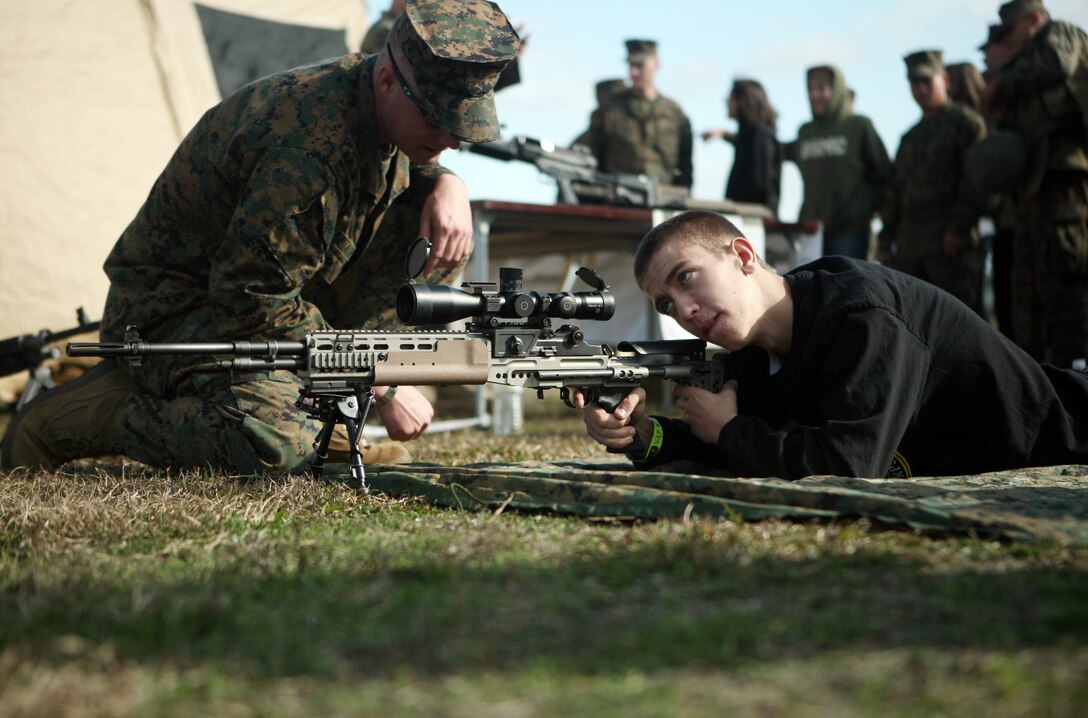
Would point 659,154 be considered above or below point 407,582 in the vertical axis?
above

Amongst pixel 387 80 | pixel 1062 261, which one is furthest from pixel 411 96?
pixel 1062 261

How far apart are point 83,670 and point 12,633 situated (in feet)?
0.87

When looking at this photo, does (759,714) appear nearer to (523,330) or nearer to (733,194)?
(523,330)

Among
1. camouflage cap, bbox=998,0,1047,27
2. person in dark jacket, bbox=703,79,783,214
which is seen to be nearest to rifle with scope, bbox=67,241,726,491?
camouflage cap, bbox=998,0,1047,27

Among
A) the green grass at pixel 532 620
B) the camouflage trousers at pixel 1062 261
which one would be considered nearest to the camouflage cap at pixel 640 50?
the camouflage trousers at pixel 1062 261

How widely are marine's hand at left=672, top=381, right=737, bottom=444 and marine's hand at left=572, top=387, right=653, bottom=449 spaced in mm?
144

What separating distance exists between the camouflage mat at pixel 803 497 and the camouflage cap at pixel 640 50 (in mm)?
7038

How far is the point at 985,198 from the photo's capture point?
25.1 ft

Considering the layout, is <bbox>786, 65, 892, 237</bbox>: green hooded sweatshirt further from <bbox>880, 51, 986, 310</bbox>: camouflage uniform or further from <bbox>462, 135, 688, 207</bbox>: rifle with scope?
<bbox>462, 135, 688, 207</bbox>: rifle with scope

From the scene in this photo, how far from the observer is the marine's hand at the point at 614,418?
348 cm

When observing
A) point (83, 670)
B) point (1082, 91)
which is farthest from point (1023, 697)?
point (1082, 91)

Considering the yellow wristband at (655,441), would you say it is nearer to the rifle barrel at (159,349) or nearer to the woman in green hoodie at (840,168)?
the rifle barrel at (159,349)

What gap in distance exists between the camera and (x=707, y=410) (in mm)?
3418

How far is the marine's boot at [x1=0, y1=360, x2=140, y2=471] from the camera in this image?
4.15 meters
